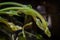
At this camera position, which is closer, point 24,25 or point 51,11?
point 24,25

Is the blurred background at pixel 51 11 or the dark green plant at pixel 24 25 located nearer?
the dark green plant at pixel 24 25

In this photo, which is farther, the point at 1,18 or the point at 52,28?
the point at 52,28

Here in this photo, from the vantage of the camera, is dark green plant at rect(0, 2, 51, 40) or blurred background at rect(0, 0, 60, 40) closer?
dark green plant at rect(0, 2, 51, 40)

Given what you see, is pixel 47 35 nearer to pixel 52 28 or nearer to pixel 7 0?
pixel 52 28

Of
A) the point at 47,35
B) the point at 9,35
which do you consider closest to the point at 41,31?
the point at 47,35

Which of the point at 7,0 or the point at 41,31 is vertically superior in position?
the point at 7,0

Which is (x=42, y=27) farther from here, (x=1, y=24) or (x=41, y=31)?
(x=1, y=24)
